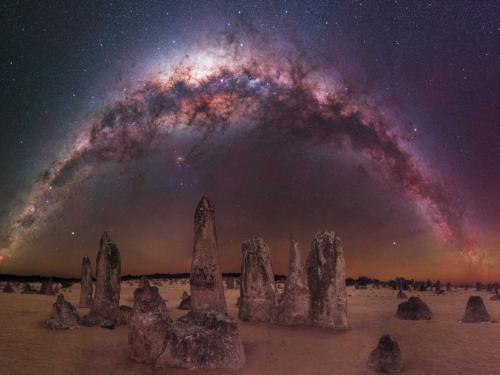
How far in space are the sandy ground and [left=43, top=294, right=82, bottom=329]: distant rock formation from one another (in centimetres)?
52

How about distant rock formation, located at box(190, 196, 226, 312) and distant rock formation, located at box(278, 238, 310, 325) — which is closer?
distant rock formation, located at box(190, 196, 226, 312)

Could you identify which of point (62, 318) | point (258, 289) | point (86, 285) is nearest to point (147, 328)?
point (62, 318)

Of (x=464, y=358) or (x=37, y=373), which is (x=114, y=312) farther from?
(x=464, y=358)

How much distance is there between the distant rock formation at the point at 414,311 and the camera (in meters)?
29.9

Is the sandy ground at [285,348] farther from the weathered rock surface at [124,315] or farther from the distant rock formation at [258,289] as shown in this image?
the weathered rock surface at [124,315]

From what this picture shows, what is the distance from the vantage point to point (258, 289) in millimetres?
26781

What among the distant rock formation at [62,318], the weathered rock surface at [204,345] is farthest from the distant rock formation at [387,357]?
the distant rock formation at [62,318]

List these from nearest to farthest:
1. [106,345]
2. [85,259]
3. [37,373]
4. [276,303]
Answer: [37,373] → [106,345] → [276,303] → [85,259]

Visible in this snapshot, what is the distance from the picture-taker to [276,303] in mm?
26562

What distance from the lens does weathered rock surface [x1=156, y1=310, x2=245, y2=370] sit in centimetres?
1683

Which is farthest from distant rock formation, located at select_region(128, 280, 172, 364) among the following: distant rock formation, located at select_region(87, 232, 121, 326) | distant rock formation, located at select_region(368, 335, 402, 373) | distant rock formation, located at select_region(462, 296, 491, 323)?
distant rock formation, located at select_region(462, 296, 491, 323)

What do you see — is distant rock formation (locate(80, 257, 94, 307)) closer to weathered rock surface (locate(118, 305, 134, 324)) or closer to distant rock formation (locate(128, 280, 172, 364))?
weathered rock surface (locate(118, 305, 134, 324))

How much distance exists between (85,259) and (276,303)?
1829 centimetres

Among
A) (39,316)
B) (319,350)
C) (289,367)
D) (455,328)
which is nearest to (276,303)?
(319,350)
